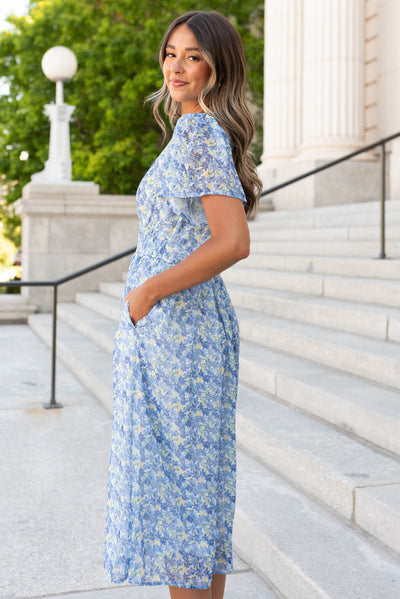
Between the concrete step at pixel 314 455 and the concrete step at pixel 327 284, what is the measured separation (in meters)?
1.55

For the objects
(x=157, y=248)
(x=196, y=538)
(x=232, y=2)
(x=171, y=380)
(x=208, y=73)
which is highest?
(x=232, y=2)

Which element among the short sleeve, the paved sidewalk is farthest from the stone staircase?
the short sleeve

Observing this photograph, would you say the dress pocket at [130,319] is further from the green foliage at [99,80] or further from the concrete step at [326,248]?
the green foliage at [99,80]

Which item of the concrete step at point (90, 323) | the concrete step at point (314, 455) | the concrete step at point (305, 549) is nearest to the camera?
the concrete step at point (305, 549)

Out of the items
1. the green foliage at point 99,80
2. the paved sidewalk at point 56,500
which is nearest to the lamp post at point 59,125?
the paved sidewalk at point 56,500

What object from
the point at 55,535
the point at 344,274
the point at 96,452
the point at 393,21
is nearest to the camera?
the point at 55,535

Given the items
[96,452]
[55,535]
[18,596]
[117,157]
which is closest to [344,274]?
[96,452]

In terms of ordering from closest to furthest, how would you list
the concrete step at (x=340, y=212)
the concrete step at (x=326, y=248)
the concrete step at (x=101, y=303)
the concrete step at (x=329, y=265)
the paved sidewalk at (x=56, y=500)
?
the paved sidewalk at (x=56, y=500) < the concrete step at (x=329, y=265) < the concrete step at (x=326, y=248) < the concrete step at (x=340, y=212) < the concrete step at (x=101, y=303)

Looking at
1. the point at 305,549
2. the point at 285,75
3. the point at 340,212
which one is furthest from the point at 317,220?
the point at 305,549

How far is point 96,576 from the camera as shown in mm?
2980

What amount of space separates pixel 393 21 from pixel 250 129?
33.7 feet

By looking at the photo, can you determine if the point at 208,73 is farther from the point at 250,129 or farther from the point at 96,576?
the point at 96,576

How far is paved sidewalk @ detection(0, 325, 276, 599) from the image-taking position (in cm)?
290

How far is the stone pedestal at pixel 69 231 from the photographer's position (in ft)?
36.5
